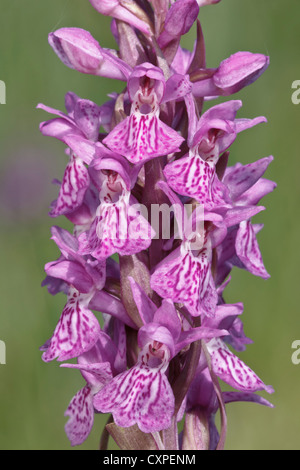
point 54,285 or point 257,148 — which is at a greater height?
point 257,148

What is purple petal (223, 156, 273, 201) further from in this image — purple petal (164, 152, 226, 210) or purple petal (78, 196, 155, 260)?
purple petal (78, 196, 155, 260)

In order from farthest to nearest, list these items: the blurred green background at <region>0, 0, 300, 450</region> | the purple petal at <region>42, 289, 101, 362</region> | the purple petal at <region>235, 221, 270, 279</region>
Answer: the blurred green background at <region>0, 0, 300, 450</region>
the purple petal at <region>235, 221, 270, 279</region>
the purple petal at <region>42, 289, 101, 362</region>

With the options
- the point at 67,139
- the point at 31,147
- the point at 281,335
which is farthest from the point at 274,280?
the point at 67,139

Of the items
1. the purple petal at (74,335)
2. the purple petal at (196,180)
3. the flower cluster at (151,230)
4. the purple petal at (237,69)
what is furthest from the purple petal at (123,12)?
the purple petal at (74,335)

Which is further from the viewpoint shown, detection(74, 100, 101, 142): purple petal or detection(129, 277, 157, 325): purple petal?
detection(74, 100, 101, 142): purple petal

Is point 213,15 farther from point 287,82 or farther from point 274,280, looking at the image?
point 274,280

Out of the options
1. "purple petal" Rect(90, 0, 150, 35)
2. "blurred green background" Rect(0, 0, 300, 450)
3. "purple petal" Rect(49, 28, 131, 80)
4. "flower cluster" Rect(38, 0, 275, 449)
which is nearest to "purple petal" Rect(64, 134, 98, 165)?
"flower cluster" Rect(38, 0, 275, 449)

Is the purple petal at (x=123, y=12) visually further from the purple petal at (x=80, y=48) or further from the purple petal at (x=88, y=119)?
the purple petal at (x=88, y=119)
